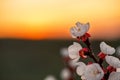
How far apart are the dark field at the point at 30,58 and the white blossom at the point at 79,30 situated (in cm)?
309

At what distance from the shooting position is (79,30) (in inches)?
31.7

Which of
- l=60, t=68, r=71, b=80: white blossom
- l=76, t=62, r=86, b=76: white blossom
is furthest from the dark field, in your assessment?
l=76, t=62, r=86, b=76: white blossom

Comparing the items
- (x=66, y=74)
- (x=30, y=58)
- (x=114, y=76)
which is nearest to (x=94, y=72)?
(x=114, y=76)

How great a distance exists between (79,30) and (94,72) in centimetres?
7

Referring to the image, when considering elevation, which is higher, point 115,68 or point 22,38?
point 22,38

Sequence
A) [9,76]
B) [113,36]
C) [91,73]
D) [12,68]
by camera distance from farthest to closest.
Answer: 1. [113,36]
2. [12,68]
3. [9,76]
4. [91,73]

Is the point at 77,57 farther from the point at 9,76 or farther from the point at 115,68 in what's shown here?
the point at 9,76

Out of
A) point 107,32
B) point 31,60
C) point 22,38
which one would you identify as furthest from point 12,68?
point 107,32

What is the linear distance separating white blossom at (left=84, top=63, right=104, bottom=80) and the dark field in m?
3.11

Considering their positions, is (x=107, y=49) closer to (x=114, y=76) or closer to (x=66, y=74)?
(x=114, y=76)

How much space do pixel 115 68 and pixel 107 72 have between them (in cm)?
1

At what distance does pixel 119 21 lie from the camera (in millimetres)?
5668

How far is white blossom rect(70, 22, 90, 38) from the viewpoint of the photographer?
80 centimetres

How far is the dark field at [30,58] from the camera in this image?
170 inches
